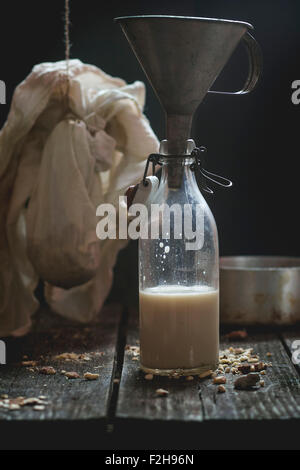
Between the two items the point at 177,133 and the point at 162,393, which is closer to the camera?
the point at 162,393

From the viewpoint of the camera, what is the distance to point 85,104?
56.3 inches

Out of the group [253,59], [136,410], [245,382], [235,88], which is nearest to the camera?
[136,410]

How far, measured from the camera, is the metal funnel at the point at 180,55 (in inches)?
42.1

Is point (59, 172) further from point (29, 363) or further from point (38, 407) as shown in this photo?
point (38, 407)

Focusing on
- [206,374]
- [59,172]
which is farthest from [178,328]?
[59,172]

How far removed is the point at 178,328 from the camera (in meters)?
1.11

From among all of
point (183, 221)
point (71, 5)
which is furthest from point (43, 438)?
point (71, 5)

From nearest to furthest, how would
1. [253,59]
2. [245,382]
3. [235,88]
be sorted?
[245,382] < [253,59] < [235,88]

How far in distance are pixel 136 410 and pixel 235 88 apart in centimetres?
106

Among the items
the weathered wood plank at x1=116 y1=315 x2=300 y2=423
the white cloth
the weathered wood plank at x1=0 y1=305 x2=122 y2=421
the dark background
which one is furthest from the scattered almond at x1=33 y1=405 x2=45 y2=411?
the dark background

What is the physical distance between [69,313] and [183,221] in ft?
1.75

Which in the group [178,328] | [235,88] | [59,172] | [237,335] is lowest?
[237,335]

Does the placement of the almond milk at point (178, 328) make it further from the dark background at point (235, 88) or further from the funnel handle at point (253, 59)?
the dark background at point (235, 88)

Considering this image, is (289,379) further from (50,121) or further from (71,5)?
(71,5)
